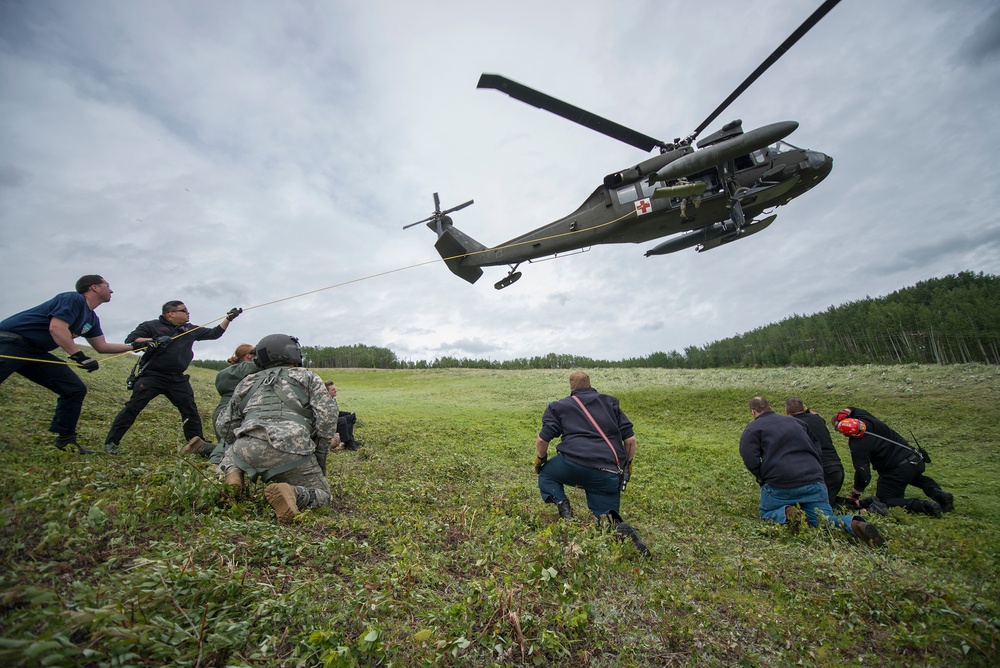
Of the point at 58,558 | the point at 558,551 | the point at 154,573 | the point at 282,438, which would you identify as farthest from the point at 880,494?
the point at 58,558

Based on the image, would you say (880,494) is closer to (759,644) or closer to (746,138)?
(759,644)

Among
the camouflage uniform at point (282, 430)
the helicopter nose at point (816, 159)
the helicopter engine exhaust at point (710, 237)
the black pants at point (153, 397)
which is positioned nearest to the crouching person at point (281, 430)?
the camouflage uniform at point (282, 430)

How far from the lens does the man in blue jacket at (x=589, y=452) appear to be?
512cm

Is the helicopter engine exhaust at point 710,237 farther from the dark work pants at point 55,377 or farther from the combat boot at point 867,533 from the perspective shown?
the dark work pants at point 55,377

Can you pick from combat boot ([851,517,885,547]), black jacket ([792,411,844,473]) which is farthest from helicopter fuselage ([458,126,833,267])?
combat boot ([851,517,885,547])

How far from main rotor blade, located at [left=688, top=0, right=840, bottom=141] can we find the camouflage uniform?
10168mm

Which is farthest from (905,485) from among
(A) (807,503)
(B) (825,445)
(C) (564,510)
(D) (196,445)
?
(D) (196,445)

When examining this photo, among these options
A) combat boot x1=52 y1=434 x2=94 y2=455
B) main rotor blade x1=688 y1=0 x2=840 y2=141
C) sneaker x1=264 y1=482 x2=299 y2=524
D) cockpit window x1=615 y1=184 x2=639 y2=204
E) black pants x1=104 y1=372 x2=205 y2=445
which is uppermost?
main rotor blade x1=688 y1=0 x2=840 y2=141

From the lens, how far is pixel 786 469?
589 centimetres

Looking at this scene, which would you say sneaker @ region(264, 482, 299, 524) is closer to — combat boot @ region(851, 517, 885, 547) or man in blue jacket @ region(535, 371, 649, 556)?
man in blue jacket @ region(535, 371, 649, 556)

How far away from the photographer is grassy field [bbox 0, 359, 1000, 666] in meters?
2.23

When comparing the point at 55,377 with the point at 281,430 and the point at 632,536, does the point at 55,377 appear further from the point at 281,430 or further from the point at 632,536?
the point at 632,536

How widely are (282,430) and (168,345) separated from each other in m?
3.51

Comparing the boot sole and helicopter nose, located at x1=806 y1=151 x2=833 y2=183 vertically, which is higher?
helicopter nose, located at x1=806 y1=151 x2=833 y2=183
